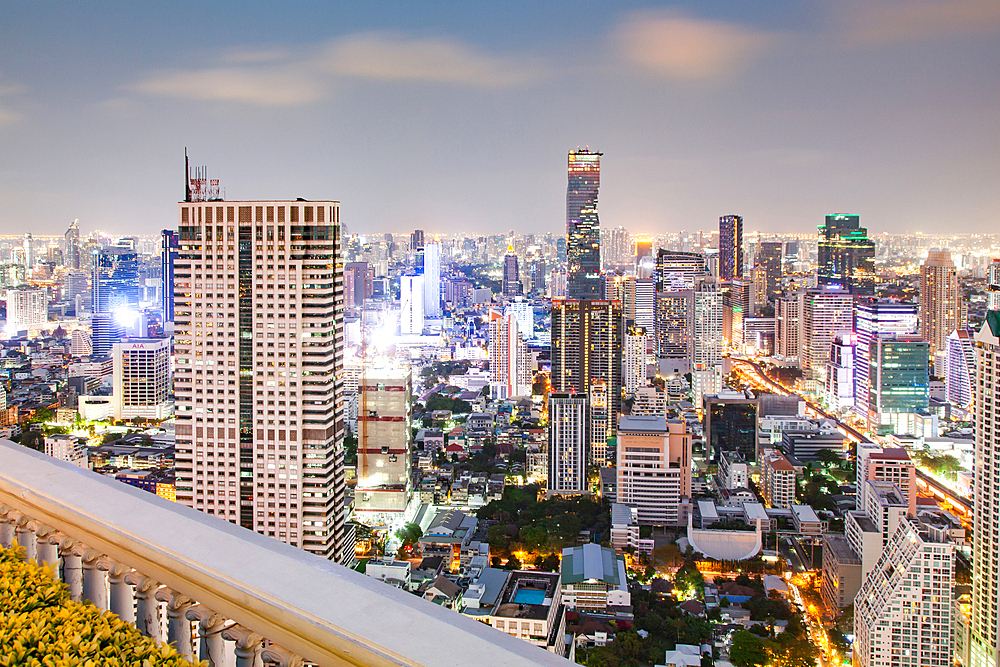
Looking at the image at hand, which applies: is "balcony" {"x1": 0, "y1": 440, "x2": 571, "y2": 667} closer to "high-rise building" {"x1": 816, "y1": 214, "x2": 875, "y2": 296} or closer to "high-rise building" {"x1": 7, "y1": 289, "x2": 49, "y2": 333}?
"high-rise building" {"x1": 7, "y1": 289, "x2": 49, "y2": 333}

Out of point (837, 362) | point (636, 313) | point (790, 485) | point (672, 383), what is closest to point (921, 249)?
point (837, 362)

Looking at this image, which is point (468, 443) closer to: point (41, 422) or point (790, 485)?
point (790, 485)

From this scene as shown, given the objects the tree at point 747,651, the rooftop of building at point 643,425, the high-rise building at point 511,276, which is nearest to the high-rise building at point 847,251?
the high-rise building at point 511,276

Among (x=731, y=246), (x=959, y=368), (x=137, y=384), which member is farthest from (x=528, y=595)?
(x=731, y=246)

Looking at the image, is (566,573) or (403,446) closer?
(566,573)

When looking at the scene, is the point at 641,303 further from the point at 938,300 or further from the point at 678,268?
the point at 938,300

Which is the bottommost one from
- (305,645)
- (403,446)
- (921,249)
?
(403,446)
